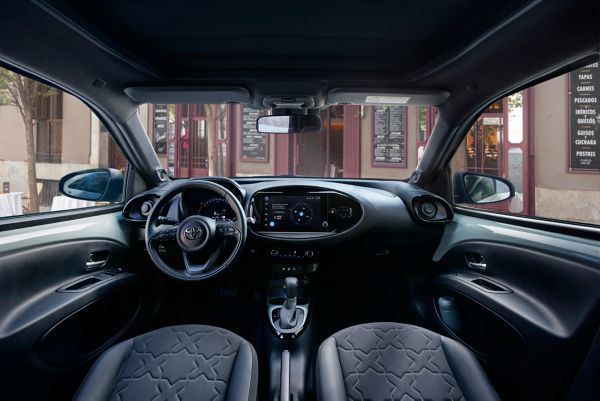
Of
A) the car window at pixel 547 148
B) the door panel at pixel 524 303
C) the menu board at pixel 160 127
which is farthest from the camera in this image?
the menu board at pixel 160 127

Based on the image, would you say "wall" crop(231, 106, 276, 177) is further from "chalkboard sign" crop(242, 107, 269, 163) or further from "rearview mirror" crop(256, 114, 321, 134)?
"rearview mirror" crop(256, 114, 321, 134)

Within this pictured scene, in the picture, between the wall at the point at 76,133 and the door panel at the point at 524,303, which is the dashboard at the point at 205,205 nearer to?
the wall at the point at 76,133

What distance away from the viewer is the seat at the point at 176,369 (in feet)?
5.15

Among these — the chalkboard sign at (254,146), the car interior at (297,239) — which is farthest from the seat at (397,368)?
the chalkboard sign at (254,146)

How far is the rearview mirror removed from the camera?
8.44 ft

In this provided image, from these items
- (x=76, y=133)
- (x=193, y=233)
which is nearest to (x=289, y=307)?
(x=193, y=233)

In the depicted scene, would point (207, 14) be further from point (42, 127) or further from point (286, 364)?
point (42, 127)

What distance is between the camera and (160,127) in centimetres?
298

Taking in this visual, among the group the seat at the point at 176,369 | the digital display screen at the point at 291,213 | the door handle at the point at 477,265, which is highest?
the digital display screen at the point at 291,213

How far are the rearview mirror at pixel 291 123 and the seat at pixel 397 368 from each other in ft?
4.44

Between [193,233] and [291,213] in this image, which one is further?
[291,213]

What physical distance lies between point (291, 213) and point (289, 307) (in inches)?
23.4

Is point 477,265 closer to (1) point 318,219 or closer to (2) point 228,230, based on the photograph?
(1) point 318,219

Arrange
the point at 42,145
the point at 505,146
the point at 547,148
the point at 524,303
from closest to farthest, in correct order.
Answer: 1. the point at 524,303
2. the point at 547,148
3. the point at 505,146
4. the point at 42,145
